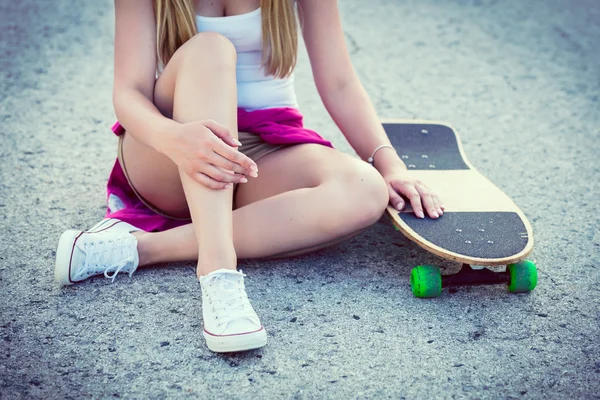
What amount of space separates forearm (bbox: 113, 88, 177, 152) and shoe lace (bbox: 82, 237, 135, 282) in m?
0.24

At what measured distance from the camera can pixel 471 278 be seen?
155 cm

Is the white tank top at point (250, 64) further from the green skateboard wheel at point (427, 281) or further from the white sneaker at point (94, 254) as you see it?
the green skateboard wheel at point (427, 281)

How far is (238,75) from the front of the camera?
166 centimetres

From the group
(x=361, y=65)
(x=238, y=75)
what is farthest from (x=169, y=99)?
(x=361, y=65)

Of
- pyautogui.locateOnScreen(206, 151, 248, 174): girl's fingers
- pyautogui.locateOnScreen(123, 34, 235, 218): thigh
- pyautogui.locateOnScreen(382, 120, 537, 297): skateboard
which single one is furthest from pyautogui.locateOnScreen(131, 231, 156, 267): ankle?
pyautogui.locateOnScreen(382, 120, 537, 297): skateboard

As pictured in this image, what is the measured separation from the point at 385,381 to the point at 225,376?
0.29m

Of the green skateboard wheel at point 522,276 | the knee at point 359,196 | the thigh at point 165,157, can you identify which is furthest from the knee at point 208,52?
the green skateboard wheel at point 522,276

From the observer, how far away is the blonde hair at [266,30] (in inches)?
60.6

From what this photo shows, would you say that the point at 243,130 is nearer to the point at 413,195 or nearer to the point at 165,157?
the point at 165,157

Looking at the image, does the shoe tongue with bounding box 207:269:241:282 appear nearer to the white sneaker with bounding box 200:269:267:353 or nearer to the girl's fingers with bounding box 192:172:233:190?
the white sneaker with bounding box 200:269:267:353

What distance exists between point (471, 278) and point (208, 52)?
75cm

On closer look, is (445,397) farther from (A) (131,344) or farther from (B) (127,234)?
(B) (127,234)

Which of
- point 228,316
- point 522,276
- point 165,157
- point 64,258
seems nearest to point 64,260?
point 64,258

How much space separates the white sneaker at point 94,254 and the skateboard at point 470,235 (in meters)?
0.60
